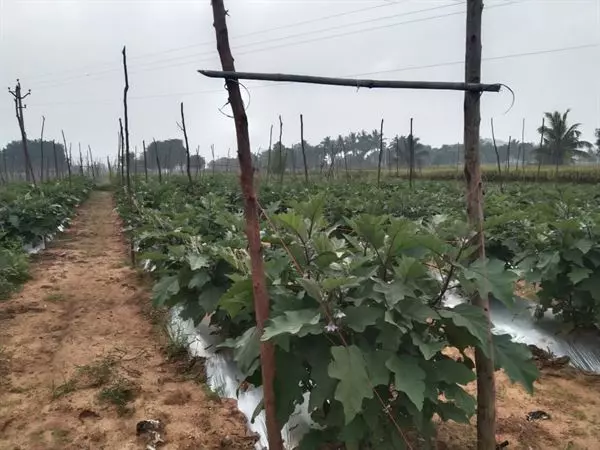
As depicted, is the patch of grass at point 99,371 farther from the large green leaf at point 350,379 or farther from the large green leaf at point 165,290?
the large green leaf at point 350,379

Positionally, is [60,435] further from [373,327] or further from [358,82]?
[358,82]

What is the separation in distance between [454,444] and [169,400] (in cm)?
195

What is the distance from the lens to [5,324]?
5023mm

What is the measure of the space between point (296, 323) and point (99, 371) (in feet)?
8.62

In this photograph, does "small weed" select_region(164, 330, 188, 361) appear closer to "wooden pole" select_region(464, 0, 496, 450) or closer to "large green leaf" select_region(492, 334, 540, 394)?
"wooden pole" select_region(464, 0, 496, 450)

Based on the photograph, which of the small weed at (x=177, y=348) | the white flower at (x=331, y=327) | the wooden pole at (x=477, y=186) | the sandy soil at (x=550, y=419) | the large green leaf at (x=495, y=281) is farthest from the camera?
the small weed at (x=177, y=348)

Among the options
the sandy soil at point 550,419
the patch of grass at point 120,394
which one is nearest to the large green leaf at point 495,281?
the sandy soil at point 550,419

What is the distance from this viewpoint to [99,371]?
12.6 feet

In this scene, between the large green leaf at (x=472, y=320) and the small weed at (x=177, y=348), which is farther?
the small weed at (x=177, y=348)

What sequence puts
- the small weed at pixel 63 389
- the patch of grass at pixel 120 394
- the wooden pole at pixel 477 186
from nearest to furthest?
the wooden pole at pixel 477 186
the patch of grass at pixel 120 394
the small weed at pixel 63 389

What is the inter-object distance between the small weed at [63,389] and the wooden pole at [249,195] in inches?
83.6

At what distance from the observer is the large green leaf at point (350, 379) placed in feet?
5.90

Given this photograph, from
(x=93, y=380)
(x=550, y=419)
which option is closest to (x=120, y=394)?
(x=93, y=380)

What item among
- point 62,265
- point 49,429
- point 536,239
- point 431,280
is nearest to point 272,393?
point 431,280
